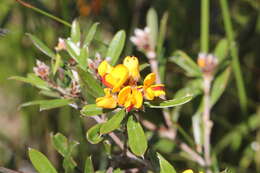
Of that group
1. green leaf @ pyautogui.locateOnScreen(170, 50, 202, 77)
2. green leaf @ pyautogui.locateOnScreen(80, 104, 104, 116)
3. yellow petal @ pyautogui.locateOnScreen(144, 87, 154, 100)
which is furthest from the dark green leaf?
green leaf @ pyautogui.locateOnScreen(170, 50, 202, 77)

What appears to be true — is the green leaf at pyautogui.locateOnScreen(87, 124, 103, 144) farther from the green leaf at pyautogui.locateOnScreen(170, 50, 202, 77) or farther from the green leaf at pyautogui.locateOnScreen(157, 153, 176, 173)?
the green leaf at pyautogui.locateOnScreen(170, 50, 202, 77)

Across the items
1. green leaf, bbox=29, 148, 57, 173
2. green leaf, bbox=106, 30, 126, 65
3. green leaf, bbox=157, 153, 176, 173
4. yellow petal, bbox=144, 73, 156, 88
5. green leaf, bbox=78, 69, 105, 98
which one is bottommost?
green leaf, bbox=157, 153, 176, 173

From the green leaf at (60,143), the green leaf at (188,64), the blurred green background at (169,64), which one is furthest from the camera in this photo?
the blurred green background at (169,64)

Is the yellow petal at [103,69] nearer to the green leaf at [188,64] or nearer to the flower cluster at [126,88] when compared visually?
the flower cluster at [126,88]

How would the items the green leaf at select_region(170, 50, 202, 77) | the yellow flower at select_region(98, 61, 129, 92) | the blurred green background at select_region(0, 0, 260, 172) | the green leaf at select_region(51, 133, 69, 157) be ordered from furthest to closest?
the blurred green background at select_region(0, 0, 260, 172), the green leaf at select_region(170, 50, 202, 77), the green leaf at select_region(51, 133, 69, 157), the yellow flower at select_region(98, 61, 129, 92)

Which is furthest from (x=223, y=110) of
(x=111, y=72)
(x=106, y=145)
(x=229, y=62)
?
(x=111, y=72)

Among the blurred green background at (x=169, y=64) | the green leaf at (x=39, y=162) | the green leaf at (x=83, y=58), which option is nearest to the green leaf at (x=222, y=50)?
the blurred green background at (x=169, y=64)
